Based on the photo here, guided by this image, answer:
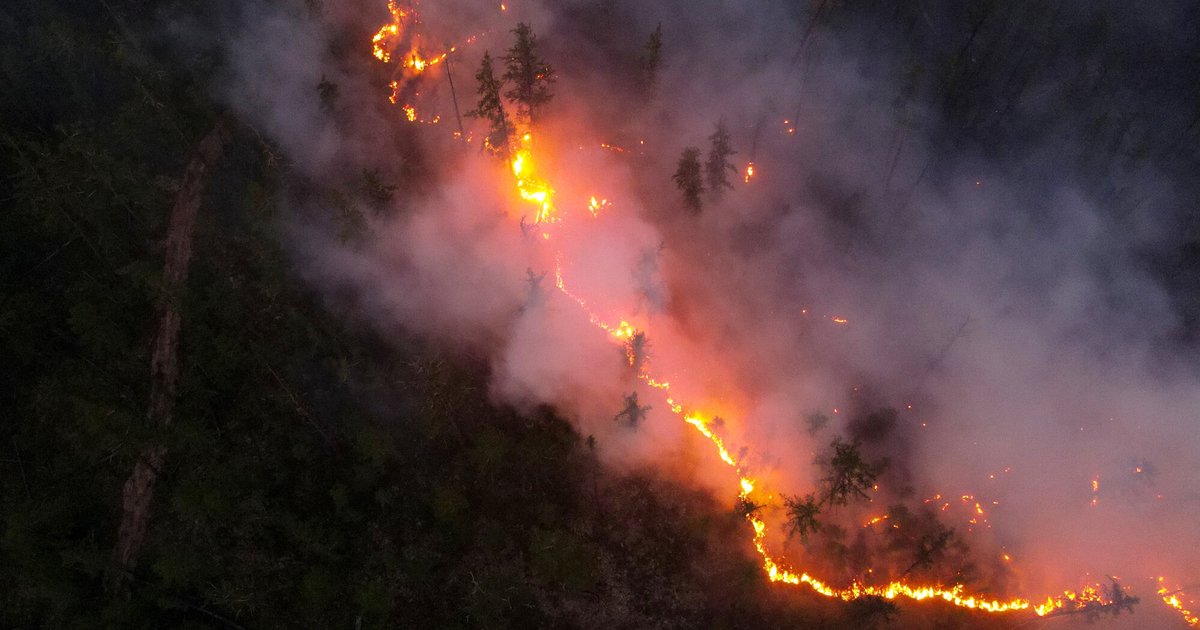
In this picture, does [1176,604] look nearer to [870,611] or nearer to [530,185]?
[870,611]

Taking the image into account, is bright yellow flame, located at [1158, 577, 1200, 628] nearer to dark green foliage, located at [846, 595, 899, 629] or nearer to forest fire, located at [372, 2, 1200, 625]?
forest fire, located at [372, 2, 1200, 625]

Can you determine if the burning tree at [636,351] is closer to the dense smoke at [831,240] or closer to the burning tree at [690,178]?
the dense smoke at [831,240]

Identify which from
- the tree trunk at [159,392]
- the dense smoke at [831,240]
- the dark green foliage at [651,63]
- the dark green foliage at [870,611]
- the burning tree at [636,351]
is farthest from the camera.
→ the dark green foliage at [651,63]

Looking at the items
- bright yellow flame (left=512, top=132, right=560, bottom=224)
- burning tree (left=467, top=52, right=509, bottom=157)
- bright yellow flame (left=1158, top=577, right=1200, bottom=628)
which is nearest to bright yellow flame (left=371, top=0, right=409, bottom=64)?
burning tree (left=467, top=52, right=509, bottom=157)

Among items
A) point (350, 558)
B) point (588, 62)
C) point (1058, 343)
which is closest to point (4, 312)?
point (350, 558)

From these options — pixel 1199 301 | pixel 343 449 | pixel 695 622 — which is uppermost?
pixel 1199 301

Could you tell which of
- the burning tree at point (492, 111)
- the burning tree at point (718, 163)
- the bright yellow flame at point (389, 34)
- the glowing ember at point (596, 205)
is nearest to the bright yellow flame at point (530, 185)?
the burning tree at point (492, 111)

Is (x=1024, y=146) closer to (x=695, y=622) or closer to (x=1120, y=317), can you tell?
(x=1120, y=317)
